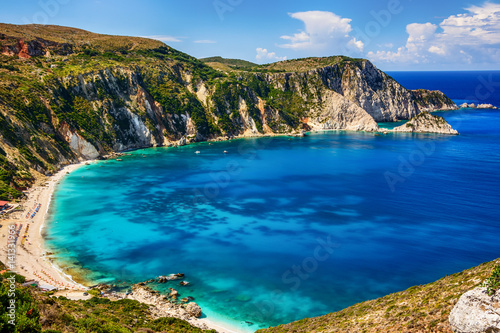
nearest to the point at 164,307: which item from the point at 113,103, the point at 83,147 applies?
the point at 83,147

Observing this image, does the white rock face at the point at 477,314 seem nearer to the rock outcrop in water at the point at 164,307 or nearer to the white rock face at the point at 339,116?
the rock outcrop in water at the point at 164,307

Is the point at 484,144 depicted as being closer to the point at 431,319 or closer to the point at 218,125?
the point at 218,125

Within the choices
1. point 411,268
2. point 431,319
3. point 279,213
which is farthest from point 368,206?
point 431,319

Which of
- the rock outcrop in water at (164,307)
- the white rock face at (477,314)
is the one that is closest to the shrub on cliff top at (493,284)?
the white rock face at (477,314)

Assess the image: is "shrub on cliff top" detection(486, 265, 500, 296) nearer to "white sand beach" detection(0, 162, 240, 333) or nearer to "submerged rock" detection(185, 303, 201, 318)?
"white sand beach" detection(0, 162, 240, 333)

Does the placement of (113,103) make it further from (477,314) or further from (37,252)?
(477,314)
